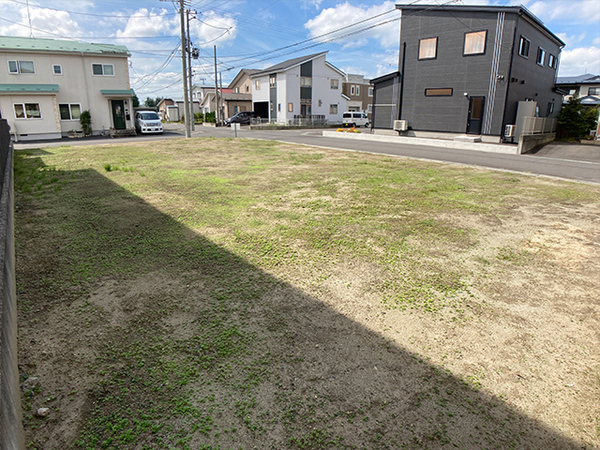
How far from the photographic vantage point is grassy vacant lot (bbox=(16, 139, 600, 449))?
2.43m

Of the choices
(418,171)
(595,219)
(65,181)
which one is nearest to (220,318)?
(595,219)

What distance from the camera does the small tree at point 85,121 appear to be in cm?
2783

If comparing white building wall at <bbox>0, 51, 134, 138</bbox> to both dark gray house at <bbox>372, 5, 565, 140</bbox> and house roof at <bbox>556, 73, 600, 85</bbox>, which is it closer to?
dark gray house at <bbox>372, 5, 565, 140</bbox>

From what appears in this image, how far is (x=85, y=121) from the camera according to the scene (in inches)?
1099

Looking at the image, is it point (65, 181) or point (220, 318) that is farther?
point (65, 181)

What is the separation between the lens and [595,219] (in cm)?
691

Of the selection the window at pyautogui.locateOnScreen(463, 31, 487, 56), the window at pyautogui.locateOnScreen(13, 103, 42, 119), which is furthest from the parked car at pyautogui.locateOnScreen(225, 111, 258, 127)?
the window at pyautogui.locateOnScreen(463, 31, 487, 56)

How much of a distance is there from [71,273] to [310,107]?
48326 mm

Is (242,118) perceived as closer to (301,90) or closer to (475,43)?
(301,90)

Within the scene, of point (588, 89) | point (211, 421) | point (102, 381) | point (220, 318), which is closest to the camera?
point (211, 421)

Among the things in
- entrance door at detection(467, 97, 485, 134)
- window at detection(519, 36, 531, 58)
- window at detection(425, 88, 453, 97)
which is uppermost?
window at detection(519, 36, 531, 58)

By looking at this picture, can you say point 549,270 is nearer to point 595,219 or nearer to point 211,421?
point 595,219

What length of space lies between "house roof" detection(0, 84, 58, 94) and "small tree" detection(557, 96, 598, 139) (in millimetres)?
34994

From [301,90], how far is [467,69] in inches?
1118
